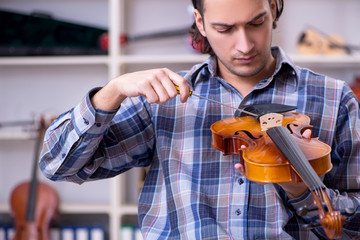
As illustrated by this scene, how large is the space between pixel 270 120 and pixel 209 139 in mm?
175

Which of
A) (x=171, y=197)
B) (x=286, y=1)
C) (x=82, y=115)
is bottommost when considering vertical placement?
(x=171, y=197)

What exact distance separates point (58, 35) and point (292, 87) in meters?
1.71

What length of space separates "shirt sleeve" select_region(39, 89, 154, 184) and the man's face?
259 millimetres

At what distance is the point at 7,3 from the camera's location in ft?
9.00

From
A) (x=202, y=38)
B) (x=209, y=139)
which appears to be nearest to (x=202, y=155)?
(x=209, y=139)

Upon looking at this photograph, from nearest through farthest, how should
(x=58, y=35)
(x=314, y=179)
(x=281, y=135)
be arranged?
(x=314, y=179), (x=281, y=135), (x=58, y=35)

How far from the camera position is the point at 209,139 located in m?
1.20

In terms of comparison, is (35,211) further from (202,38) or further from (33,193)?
(202,38)

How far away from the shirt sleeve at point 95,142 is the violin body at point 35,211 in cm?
135

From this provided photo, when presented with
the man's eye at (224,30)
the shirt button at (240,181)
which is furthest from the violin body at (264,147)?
the man's eye at (224,30)

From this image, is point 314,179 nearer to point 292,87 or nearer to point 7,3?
point 292,87

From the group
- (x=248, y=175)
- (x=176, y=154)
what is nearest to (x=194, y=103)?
(x=176, y=154)

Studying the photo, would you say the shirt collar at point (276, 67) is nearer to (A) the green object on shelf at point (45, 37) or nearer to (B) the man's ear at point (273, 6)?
(B) the man's ear at point (273, 6)

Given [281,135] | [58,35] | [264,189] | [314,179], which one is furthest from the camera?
[58,35]
